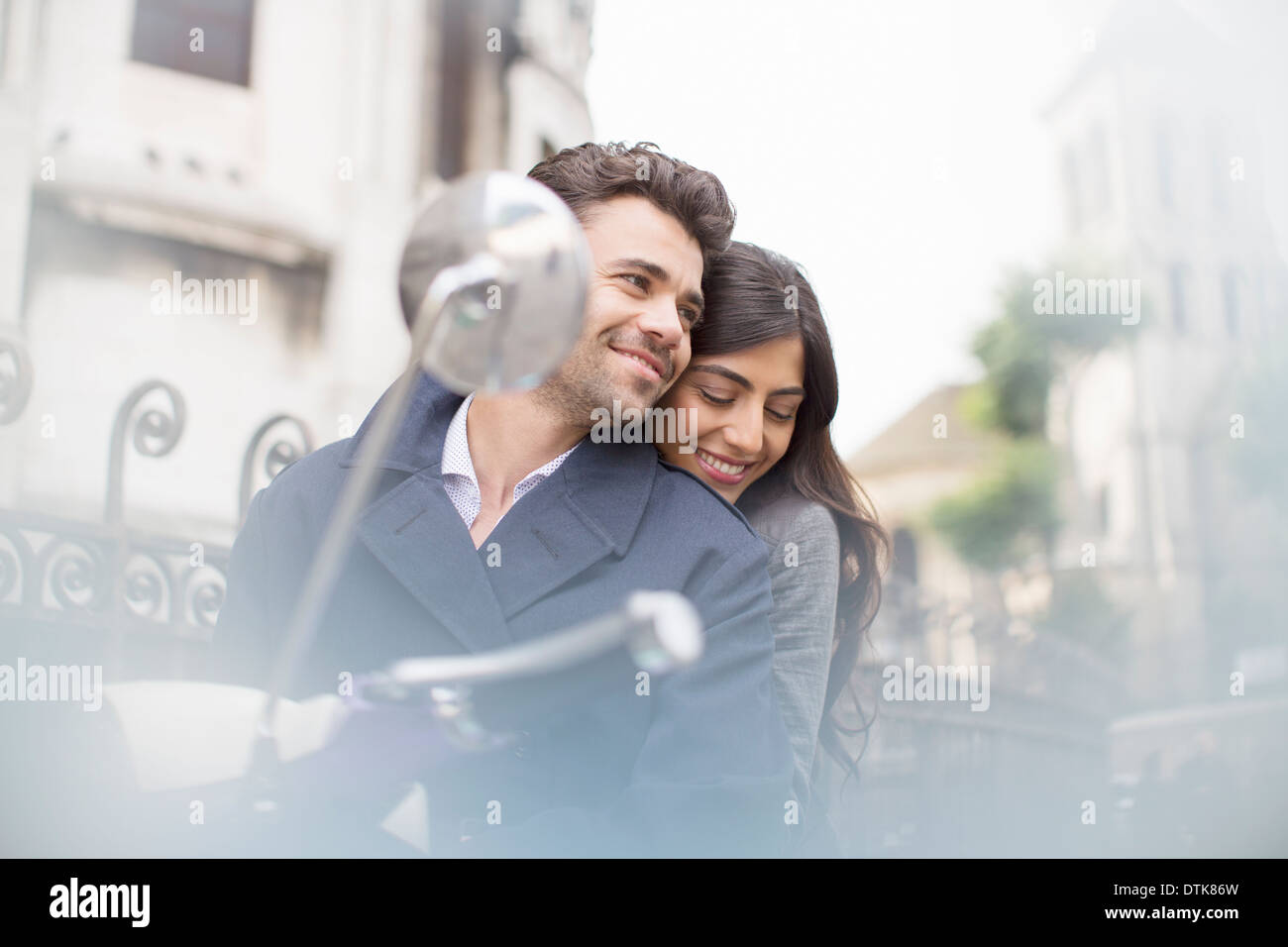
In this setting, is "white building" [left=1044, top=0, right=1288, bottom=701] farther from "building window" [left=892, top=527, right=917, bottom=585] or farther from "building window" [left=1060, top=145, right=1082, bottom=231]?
"building window" [left=892, top=527, right=917, bottom=585]

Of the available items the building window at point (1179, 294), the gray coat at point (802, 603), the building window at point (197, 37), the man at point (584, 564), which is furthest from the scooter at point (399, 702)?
the building window at point (1179, 294)

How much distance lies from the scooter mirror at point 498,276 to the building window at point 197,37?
647cm

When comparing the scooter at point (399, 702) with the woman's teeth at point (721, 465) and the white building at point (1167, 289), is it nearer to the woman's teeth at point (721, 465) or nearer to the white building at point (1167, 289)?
the woman's teeth at point (721, 465)

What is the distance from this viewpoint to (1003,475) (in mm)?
27047

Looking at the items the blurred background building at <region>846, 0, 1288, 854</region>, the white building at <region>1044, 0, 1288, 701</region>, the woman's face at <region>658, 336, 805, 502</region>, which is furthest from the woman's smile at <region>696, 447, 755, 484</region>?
the white building at <region>1044, 0, 1288, 701</region>

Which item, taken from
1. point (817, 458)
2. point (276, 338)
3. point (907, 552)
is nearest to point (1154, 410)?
point (907, 552)

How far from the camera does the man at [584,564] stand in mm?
1627

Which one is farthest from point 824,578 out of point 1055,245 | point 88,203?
point 1055,245

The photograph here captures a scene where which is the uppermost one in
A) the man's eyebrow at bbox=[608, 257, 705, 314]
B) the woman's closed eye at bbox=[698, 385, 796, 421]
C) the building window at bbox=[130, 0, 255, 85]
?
the building window at bbox=[130, 0, 255, 85]
